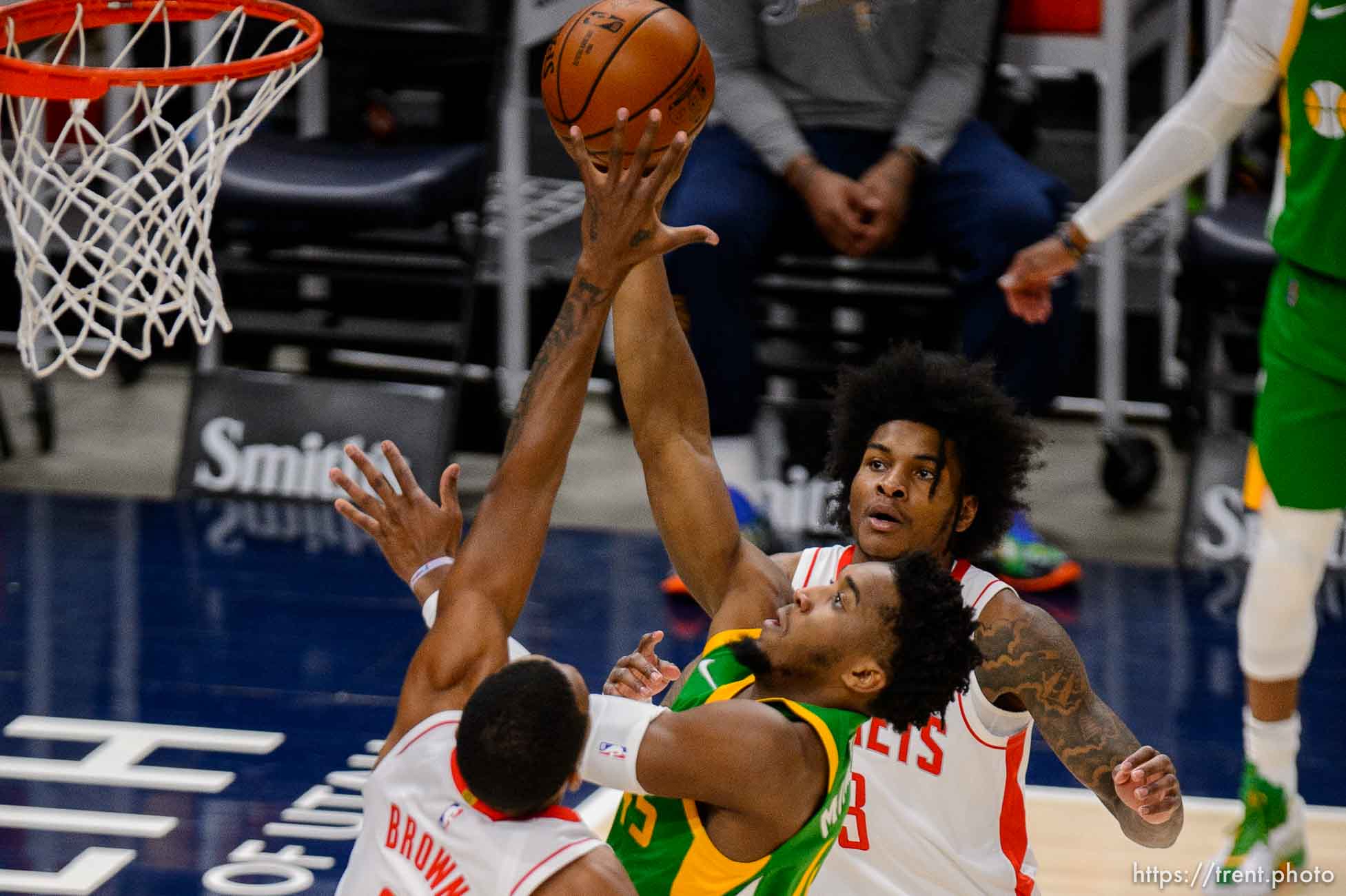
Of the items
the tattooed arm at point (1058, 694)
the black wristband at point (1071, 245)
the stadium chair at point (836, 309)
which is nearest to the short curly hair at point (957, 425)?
the tattooed arm at point (1058, 694)

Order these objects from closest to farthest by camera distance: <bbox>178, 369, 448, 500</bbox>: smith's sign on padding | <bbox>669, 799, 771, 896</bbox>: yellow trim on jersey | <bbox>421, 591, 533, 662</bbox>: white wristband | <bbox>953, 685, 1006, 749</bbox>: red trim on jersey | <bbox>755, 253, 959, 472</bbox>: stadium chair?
<bbox>669, 799, 771, 896</bbox>: yellow trim on jersey → <bbox>421, 591, 533, 662</bbox>: white wristband → <bbox>953, 685, 1006, 749</bbox>: red trim on jersey → <bbox>755, 253, 959, 472</bbox>: stadium chair → <bbox>178, 369, 448, 500</bbox>: smith's sign on padding

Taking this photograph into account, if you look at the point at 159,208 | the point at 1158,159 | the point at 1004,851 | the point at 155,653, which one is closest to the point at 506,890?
the point at 1004,851

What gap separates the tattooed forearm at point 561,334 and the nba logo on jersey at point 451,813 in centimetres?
51

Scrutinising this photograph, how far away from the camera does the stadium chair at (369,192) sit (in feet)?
21.2

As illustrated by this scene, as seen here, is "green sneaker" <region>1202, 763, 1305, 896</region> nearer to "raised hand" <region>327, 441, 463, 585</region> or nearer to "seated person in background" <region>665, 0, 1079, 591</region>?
"seated person in background" <region>665, 0, 1079, 591</region>

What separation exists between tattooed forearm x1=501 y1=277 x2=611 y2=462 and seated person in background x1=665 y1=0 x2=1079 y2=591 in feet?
10.3

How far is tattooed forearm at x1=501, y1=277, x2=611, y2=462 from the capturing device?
2607 millimetres

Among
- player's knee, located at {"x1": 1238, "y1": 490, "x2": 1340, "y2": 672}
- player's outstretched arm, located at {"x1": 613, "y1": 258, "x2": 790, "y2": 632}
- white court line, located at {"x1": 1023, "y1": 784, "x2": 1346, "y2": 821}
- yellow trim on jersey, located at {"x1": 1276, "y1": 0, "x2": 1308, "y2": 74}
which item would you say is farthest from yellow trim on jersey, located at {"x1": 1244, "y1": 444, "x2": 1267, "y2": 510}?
player's outstretched arm, located at {"x1": 613, "y1": 258, "x2": 790, "y2": 632}

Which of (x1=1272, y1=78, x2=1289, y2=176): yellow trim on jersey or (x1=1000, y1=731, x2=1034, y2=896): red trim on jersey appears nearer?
(x1=1000, y1=731, x2=1034, y2=896): red trim on jersey

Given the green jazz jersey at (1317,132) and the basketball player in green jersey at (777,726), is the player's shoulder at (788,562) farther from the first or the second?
the green jazz jersey at (1317,132)

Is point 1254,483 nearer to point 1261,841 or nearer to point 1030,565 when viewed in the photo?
point 1261,841

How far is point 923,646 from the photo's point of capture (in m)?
2.60

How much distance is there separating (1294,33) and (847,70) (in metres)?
2.31

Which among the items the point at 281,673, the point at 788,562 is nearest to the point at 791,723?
the point at 788,562
